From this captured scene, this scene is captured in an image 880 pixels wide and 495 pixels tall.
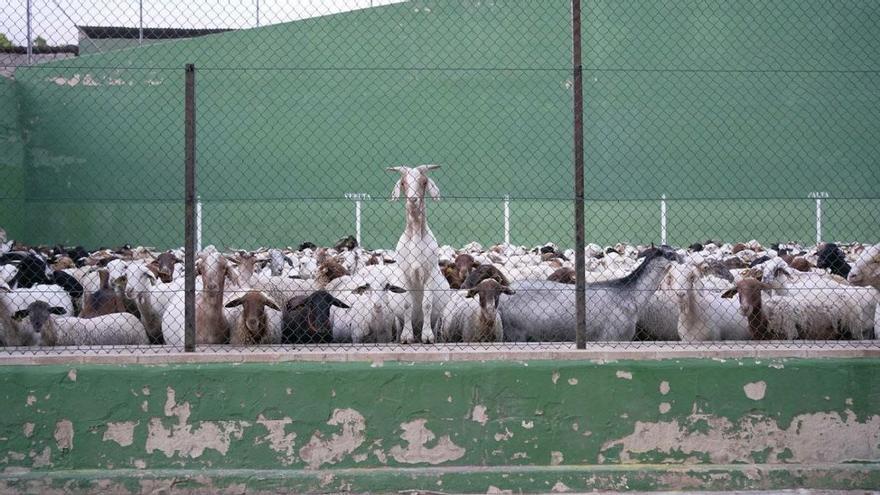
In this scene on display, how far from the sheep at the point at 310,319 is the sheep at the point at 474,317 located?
1001 mm

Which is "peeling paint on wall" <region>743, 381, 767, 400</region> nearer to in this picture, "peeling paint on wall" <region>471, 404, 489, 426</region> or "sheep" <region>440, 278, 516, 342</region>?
"peeling paint on wall" <region>471, 404, 489, 426</region>

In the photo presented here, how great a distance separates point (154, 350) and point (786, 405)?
14.2 ft

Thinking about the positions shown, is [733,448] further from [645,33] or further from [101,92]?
[101,92]

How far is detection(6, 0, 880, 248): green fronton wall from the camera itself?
2298 centimetres

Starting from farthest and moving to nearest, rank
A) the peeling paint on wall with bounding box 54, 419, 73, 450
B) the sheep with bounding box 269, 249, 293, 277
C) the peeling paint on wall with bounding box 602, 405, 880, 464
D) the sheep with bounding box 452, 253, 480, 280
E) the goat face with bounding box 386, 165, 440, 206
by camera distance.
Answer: the sheep with bounding box 269, 249, 293, 277 → the sheep with bounding box 452, 253, 480, 280 → the goat face with bounding box 386, 165, 440, 206 → the peeling paint on wall with bounding box 602, 405, 880, 464 → the peeling paint on wall with bounding box 54, 419, 73, 450

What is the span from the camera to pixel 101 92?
80.5 feet

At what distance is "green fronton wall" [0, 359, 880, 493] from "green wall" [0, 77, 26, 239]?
1928 centimetres

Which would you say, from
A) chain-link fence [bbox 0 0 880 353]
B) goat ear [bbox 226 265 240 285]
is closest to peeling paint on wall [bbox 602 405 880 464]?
goat ear [bbox 226 265 240 285]

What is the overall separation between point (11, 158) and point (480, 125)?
11.4 m

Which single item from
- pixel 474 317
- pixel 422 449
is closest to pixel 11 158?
pixel 474 317

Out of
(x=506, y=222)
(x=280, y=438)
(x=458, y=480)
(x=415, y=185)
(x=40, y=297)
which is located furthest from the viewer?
(x=506, y=222)

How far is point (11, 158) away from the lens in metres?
24.8

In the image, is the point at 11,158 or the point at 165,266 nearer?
the point at 165,266

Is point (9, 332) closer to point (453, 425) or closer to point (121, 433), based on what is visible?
point (121, 433)
